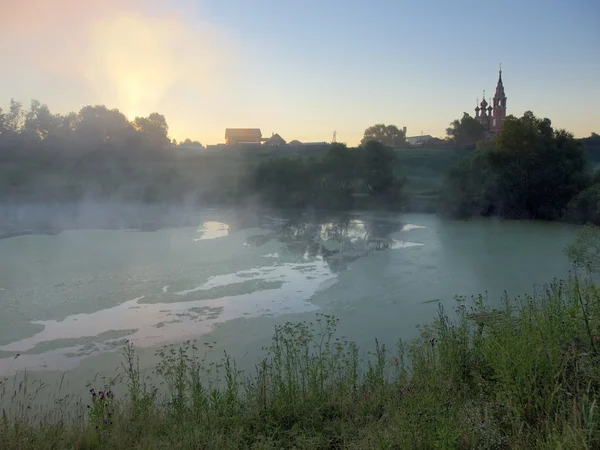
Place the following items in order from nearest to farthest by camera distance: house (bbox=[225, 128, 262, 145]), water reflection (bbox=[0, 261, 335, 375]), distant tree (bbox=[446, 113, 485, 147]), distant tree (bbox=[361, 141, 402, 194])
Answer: water reflection (bbox=[0, 261, 335, 375]), distant tree (bbox=[361, 141, 402, 194]), distant tree (bbox=[446, 113, 485, 147]), house (bbox=[225, 128, 262, 145])

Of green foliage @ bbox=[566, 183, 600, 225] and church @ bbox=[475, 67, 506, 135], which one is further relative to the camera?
church @ bbox=[475, 67, 506, 135]

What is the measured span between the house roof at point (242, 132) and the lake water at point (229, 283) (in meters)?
44.2

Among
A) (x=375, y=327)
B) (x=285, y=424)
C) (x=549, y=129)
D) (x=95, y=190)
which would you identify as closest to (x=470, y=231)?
(x=549, y=129)

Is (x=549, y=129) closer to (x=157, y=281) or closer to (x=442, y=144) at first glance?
(x=157, y=281)

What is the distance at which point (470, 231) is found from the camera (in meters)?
16.9

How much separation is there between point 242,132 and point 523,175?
147 feet

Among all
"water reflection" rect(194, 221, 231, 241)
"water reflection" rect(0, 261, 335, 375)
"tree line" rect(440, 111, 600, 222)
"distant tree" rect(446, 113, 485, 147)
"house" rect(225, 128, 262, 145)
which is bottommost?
"water reflection" rect(0, 261, 335, 375)

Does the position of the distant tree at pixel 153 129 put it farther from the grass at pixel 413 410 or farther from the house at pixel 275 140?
the grass at pixel 413 410

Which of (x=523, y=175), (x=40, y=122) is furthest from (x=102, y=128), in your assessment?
(x=523, y=175)

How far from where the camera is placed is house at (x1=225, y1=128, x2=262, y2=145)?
58719mm

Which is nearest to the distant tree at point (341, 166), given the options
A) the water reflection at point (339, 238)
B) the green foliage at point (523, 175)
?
the water reflection at point (339, 238)

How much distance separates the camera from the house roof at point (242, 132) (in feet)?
195

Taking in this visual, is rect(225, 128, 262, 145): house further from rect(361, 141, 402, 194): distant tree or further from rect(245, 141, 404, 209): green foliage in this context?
rect(361, 141, 402, 194): distant tree

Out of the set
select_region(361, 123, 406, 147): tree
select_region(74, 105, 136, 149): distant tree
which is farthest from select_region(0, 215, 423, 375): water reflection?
select_region(361, 123, 406, 147): tree
